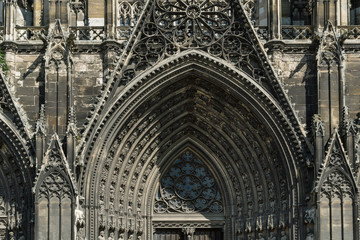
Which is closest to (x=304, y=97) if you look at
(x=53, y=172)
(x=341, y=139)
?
(x=341, y=139)

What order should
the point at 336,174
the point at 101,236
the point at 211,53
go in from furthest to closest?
the point at 211,53
the point at 101,236
the point at 336,174

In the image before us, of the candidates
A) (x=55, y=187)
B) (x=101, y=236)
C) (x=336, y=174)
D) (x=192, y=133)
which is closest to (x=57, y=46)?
(x=55, y=187)

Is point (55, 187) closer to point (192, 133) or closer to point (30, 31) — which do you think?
point (30, 31)

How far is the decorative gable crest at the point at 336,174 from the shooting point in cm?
2567

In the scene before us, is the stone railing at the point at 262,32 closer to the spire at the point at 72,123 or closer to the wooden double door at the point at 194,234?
the spire at the point at 72,123

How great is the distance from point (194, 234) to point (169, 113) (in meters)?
3.79

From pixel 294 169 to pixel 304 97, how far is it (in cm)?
214

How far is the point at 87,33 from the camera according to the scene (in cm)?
2752

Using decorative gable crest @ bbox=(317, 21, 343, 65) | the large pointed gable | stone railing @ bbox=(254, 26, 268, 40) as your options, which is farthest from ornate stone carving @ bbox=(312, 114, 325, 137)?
stone railing @ bbox=(254, 26, 268, 40)

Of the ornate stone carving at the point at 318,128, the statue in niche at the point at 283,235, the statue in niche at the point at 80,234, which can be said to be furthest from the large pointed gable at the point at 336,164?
the statue in niche at the point at 80,234

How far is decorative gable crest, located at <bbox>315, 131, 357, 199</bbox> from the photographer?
1011 inches

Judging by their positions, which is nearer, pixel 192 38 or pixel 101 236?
pixel 101 236

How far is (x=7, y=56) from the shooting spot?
27.1 m

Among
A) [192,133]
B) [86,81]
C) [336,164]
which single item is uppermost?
[86,81]
